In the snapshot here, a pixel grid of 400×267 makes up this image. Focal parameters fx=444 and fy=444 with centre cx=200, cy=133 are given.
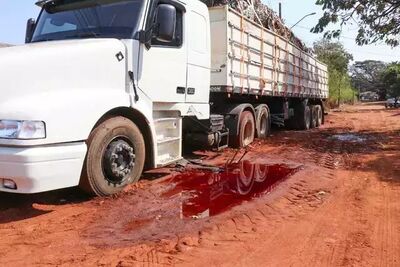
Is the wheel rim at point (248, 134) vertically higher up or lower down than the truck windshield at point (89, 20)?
lower down

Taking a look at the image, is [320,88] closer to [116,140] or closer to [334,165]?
[334,165]

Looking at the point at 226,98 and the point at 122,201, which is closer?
the point at 122,201

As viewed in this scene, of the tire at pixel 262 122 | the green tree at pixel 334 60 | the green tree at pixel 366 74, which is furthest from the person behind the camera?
the green tree at pixel 366 74

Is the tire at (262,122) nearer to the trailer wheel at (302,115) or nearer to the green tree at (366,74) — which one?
the trailer wheel at (302,115)

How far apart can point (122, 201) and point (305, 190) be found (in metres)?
2.65

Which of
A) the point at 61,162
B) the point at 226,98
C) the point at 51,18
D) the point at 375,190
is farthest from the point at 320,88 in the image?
the point at 61,162

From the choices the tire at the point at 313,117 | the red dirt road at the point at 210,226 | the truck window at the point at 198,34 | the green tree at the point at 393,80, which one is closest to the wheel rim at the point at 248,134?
the truck window at the point at 198,34

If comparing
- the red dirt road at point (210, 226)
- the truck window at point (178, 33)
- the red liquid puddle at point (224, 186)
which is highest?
the truck window at point (178, 33)

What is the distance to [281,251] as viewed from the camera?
4.05m

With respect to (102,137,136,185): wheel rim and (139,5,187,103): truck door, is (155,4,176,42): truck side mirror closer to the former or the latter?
(139,5,187,103): truck door

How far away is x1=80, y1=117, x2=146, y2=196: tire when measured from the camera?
529cm

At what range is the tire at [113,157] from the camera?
5.29 meters

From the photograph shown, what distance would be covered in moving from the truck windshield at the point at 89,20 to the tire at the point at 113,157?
1.29 metres

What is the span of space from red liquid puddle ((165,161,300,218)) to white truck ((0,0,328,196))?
56cm
